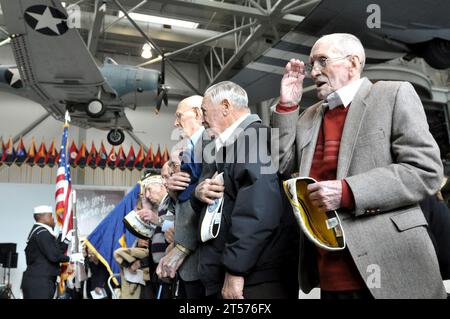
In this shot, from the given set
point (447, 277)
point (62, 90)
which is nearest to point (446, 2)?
point (447, 277)

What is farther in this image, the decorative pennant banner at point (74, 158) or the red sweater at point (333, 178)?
the decorative pennant banner at point (74, 158)

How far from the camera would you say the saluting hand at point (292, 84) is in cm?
146

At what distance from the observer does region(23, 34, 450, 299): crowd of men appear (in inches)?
42.9

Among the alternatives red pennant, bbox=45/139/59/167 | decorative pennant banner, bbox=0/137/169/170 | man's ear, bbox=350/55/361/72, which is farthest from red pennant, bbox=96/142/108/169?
man's ear, bbox=350/55/361/72

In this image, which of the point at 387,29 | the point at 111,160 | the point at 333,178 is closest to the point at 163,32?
the point at 111,160

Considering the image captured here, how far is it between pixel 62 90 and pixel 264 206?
749cm

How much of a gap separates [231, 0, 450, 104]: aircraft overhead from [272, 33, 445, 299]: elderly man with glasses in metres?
3.73

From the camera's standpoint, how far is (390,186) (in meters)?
1.09

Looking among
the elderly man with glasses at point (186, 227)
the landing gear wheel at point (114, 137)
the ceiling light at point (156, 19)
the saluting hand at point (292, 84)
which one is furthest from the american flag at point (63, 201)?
the ceiling light at point (156, 19)

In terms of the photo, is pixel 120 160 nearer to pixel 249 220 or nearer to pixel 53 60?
pixel 53 60

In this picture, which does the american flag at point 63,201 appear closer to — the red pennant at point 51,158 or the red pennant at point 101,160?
the red pennant at point 101,160

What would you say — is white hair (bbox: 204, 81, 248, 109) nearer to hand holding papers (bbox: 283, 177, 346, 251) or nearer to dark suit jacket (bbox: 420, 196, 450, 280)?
hand holding papers (bbox: 283, 177, 346, 251)

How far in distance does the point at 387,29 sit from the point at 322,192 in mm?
4374

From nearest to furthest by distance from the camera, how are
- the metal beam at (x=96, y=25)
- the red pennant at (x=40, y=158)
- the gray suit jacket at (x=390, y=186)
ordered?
1. the gray suit jacket at (x=390, y=186)
2. the metal beam at (x=96, y=25)
3. the red pennant at (x=40, y=158)
